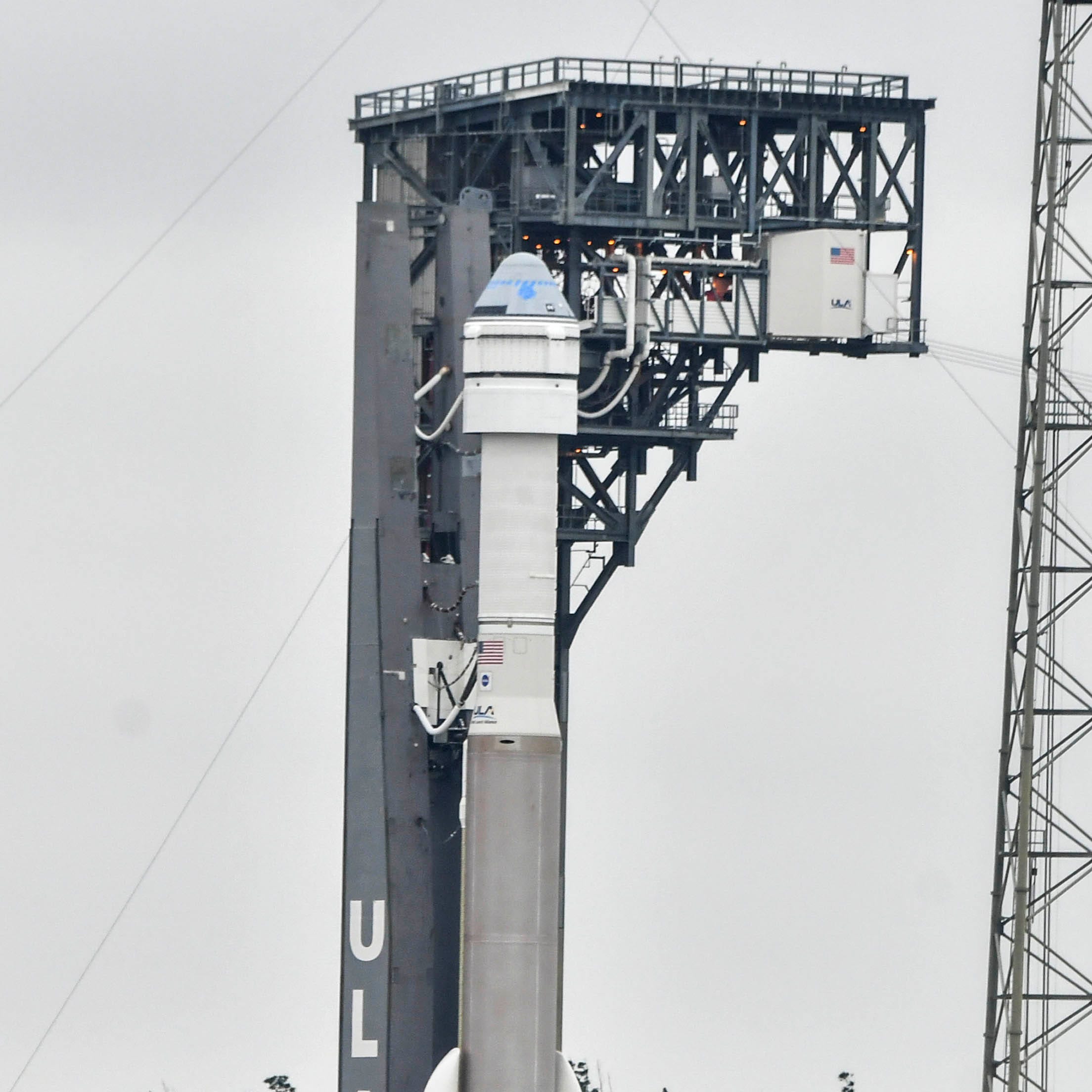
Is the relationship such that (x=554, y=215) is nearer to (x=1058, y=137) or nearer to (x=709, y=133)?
(x=709, y=133)

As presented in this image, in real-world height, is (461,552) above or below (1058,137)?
below

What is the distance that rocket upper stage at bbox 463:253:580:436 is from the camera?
79.9 m

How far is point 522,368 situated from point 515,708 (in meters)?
6.30

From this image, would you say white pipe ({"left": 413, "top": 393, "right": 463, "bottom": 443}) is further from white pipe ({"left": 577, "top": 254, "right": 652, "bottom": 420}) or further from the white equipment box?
the white equipment box

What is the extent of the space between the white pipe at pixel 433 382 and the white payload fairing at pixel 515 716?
773 cm

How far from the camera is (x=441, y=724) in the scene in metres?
86.9

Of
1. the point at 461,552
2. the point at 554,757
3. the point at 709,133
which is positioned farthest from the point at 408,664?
the point at 709,133

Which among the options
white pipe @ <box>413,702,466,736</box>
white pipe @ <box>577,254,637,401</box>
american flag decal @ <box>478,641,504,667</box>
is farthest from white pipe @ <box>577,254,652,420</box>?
american flag decal @ <box>478,641,504,667</box>

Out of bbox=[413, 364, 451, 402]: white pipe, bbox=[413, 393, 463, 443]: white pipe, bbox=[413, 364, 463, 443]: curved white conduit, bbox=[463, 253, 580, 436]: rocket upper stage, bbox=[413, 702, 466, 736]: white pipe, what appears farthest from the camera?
bbox=[413, 364, 451, 402]: white pipe

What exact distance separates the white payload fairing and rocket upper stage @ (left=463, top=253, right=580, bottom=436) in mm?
21

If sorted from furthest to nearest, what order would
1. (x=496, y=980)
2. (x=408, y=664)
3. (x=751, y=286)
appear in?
(x=751, y=286)
(x=408, y=664)
(x=496, y=980)

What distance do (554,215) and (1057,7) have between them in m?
13.6

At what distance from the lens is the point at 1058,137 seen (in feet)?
273

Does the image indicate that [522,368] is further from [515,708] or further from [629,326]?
[629,326]
